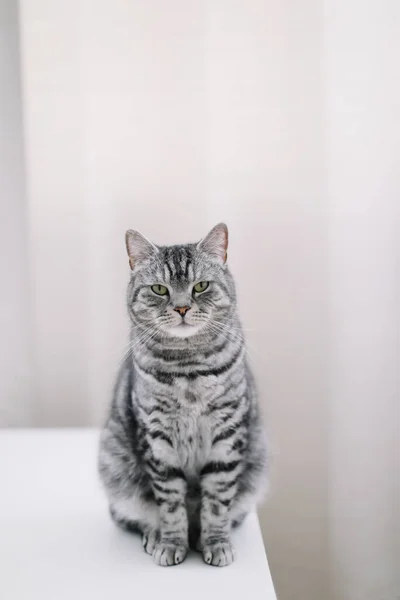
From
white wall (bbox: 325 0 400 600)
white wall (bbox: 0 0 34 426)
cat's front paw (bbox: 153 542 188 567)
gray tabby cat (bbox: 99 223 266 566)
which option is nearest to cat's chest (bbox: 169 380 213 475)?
gray tabby cat (bbox: 99 223 266 566)

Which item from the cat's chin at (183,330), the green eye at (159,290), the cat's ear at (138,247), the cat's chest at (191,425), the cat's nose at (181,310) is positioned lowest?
the cat's chest at (191,425)

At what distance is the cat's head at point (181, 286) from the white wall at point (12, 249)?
528mm

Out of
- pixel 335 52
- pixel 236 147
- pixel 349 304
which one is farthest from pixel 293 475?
pixel 335 52

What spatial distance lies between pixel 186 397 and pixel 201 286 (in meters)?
0.16

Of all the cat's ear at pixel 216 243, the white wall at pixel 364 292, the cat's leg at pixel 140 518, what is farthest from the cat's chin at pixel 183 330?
the white wall at pixel 364 292

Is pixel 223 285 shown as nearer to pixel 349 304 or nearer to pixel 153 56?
pixel 349 304

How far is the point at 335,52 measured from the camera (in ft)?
3.72

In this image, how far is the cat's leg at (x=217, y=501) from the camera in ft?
2.62

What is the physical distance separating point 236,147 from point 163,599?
0.83 m

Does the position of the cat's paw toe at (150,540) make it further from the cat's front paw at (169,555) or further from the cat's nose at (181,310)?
the cat's nose at (181,310)

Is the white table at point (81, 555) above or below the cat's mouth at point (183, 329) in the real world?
below

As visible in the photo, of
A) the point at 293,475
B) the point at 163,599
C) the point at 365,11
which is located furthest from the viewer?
the point at 293,475

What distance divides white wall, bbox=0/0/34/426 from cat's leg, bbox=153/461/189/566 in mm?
589

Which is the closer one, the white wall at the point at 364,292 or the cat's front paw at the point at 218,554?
the cat's front paw at the point at 218,554
